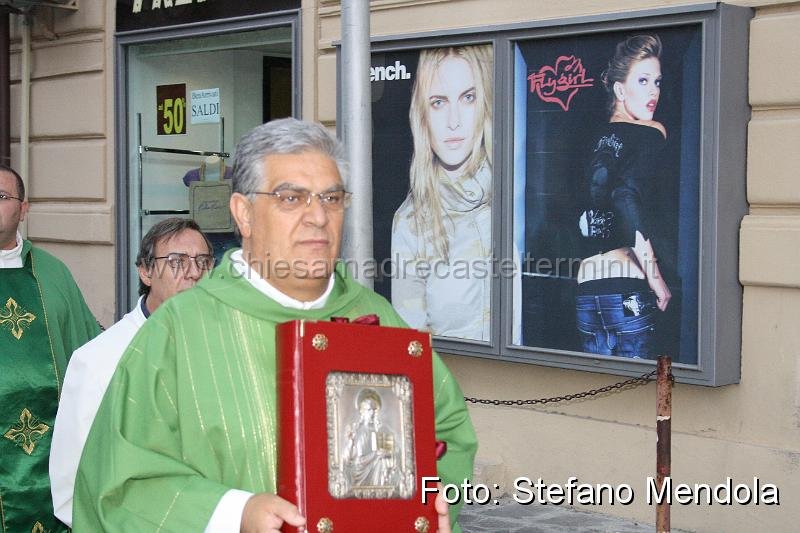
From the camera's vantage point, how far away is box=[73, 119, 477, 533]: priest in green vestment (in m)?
2.38

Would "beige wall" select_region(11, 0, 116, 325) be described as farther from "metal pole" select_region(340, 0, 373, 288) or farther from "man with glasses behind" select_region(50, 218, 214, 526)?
"man with glasses behind" select_region(50, 218, 214, 526)

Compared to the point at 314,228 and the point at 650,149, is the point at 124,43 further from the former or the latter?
the point at 314,228

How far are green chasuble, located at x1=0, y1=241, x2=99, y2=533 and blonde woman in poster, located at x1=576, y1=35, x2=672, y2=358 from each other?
2.76 meters

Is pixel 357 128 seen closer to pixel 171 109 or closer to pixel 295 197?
pixel 295 197

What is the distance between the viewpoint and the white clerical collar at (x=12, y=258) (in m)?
4.54

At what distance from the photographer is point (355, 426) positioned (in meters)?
2.31

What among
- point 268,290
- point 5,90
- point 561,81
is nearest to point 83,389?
point 268,290

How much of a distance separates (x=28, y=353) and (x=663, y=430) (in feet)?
8.42

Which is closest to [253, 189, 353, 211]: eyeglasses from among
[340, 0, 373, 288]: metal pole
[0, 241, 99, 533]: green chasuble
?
[340, 0, 373, 288]: metal pole

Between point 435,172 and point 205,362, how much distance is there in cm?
457

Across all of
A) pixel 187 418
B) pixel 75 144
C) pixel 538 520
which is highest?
pixel 75 144

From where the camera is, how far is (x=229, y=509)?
233 cm

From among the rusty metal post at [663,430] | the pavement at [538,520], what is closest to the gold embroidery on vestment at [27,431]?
the rusty metal post at [663,430]

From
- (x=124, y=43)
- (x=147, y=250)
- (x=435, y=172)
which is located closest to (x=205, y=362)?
(x=147, y=250)
